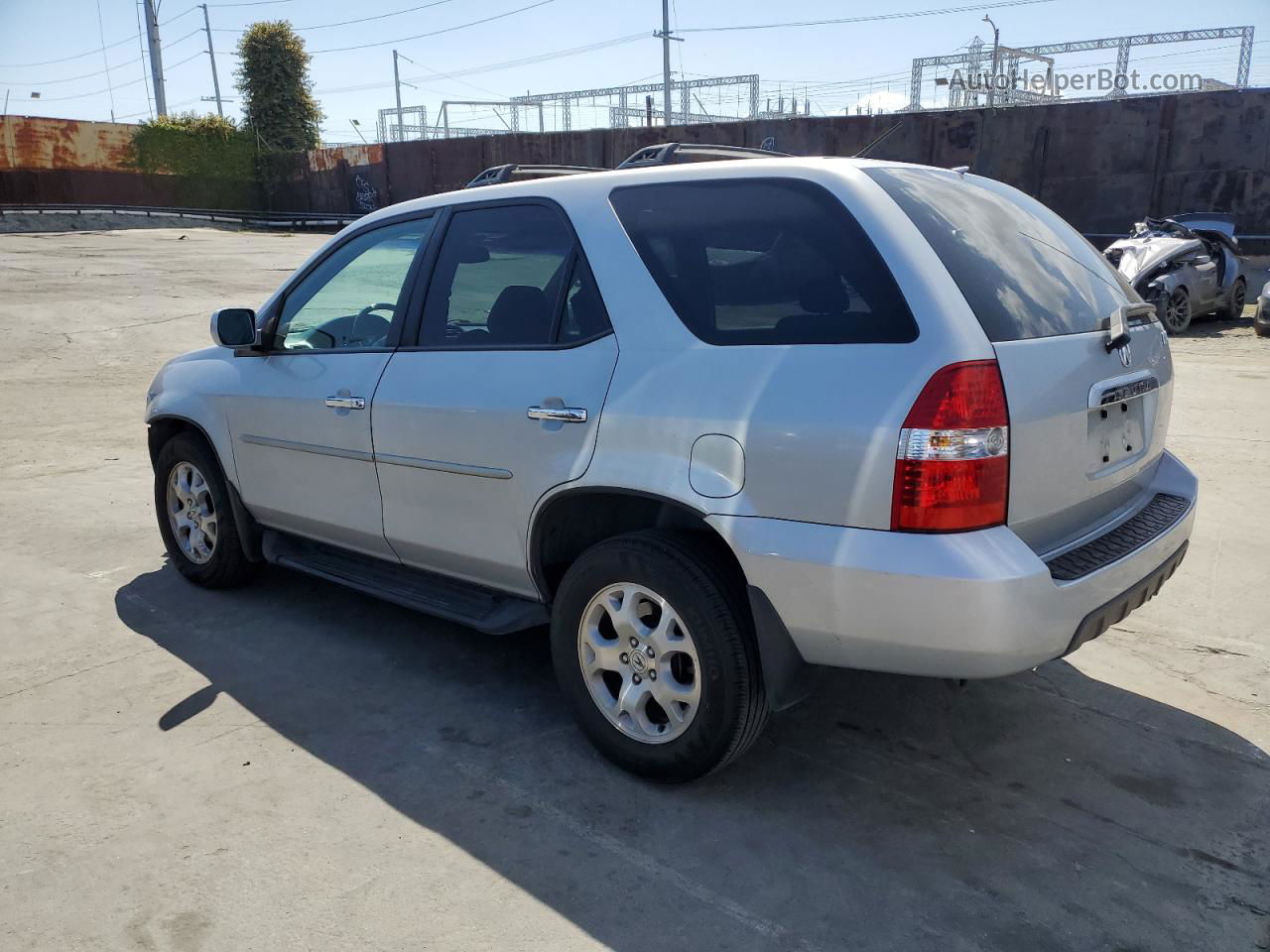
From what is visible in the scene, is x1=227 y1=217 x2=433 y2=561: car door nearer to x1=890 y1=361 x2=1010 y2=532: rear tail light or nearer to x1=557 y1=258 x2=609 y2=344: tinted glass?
x1=557 y1=258 x2=609 y2=344: tinted glass

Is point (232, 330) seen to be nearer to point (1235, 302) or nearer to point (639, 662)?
point (639, 662)

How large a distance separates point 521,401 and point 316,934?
164cm

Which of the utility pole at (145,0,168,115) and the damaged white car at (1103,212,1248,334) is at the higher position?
the utility pole at (145,0,168,115)

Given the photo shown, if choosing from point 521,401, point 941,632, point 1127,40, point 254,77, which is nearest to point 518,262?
point 521,401

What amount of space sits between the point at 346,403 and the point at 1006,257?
242 centimetres

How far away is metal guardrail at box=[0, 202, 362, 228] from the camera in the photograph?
36156 millimetres

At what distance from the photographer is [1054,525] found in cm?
286

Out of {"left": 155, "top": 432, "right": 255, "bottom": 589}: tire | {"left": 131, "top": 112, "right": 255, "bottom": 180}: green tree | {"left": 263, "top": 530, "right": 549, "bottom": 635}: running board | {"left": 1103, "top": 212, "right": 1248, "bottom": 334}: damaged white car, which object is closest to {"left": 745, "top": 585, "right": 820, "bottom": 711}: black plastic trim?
{"left": 263, "top": 530, "right": 549, "bottom": 635}: running board

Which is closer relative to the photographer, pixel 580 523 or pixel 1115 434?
pixel 1115 434

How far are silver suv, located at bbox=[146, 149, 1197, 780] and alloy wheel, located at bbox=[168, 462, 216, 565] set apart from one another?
1.14 meters

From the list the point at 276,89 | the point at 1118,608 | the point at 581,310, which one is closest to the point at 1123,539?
the point at 1118,608

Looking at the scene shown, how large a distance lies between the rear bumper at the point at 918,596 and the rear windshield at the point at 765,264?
536 mm

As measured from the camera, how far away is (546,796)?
314 centimetres

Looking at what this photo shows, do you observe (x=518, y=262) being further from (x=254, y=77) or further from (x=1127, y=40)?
(x=254, y=77)
